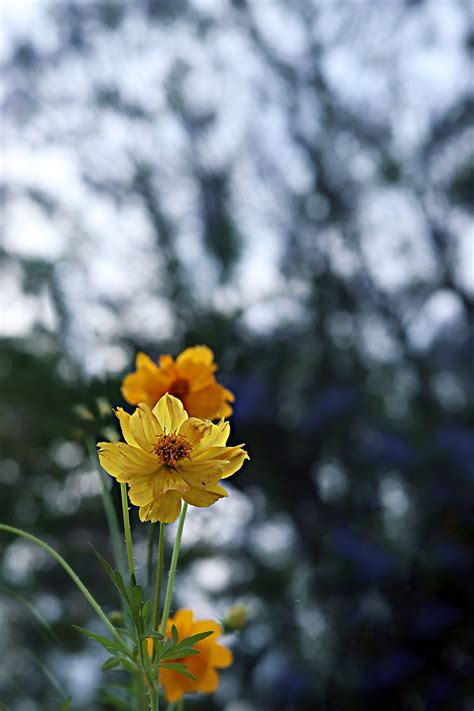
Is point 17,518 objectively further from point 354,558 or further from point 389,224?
point 389,224

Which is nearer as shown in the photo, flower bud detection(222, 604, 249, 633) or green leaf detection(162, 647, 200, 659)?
green leaf detection(162, 647, 200, 659)

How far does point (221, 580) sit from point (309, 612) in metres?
0.31

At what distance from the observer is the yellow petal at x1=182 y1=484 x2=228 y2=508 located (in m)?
0.17

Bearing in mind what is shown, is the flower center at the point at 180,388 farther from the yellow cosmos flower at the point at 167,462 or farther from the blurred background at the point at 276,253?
the blurred background at the point at 276,253

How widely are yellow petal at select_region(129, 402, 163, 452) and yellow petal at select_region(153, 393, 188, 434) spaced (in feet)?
0.04

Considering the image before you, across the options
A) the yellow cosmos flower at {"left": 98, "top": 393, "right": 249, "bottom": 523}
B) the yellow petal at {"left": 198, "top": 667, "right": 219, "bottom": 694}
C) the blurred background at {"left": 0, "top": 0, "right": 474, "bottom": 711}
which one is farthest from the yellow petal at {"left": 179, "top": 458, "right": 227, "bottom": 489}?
the blurred background at {"left": 0, "top": 0, "right": 474, "bottom": 711}

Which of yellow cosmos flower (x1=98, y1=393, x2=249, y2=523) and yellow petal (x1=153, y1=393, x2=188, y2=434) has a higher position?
yellow petal (x1=153, y1=393, x2=188, y2=434)

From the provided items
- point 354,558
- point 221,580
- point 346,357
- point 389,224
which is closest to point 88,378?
point 354,558

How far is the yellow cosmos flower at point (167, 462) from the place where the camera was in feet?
0.56

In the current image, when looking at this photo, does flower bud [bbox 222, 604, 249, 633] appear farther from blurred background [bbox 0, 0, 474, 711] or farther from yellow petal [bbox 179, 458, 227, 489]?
blurred background [bbox 0, 0, 474, 711]

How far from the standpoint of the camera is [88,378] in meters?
0.23

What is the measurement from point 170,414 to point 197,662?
0.12 metres

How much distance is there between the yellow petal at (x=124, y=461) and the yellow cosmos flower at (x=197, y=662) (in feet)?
0.29

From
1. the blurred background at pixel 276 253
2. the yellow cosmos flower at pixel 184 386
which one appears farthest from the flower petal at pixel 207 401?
the blurred background at pixel 276 253
